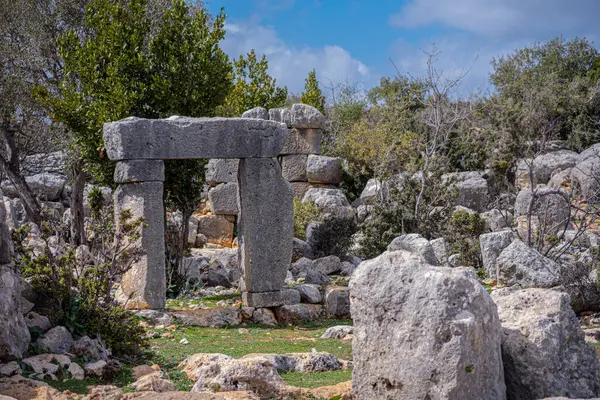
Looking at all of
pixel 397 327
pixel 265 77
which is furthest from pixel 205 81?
pixel 397 327

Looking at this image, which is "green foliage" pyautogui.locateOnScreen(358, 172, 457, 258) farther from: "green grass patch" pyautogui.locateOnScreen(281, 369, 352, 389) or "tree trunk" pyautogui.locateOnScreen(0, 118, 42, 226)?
"green grass patch" pyautogui.locateOnScreen(281, 369, 352, 389)

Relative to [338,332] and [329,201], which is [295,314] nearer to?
[338,332]

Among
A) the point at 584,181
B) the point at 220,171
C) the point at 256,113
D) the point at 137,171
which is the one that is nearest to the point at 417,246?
the point at 137,171

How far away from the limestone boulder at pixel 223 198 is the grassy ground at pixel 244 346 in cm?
816

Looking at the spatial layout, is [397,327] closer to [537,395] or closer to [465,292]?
[465,292]

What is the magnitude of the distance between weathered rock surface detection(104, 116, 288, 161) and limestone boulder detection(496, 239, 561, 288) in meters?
4.04

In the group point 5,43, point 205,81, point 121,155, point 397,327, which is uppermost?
point 5,43

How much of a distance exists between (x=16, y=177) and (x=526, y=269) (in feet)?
36.3

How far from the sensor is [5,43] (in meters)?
19.5

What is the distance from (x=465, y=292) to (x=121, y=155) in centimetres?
770

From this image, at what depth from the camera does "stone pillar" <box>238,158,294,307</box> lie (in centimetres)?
1298

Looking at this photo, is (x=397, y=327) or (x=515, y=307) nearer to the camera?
(x=397, y=327)

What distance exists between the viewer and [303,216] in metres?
20.2

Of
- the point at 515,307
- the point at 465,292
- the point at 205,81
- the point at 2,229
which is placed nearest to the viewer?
the point at 465,292
